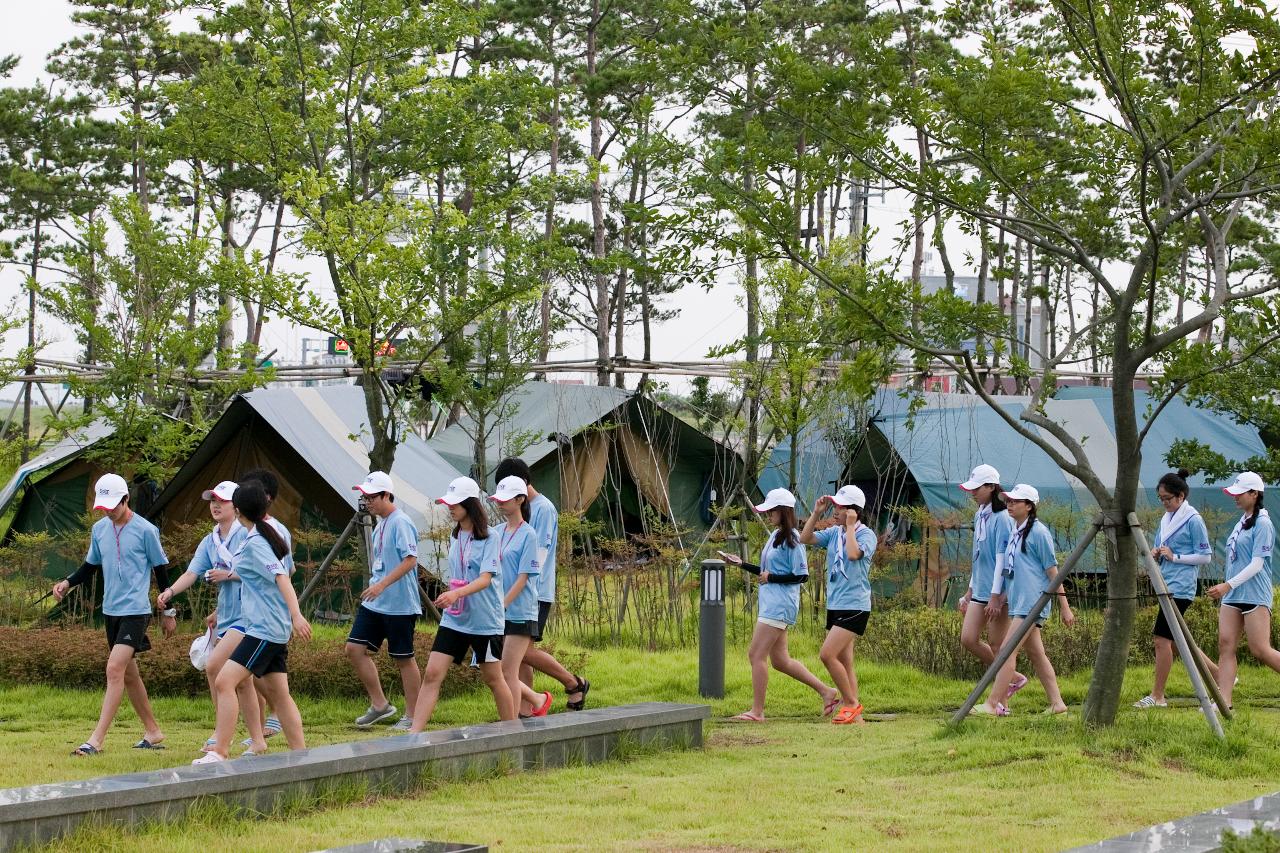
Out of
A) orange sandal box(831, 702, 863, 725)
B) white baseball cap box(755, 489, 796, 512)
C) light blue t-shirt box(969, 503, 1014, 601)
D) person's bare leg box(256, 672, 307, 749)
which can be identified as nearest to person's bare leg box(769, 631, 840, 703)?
orange sandal box(831, 702, 863, 725)

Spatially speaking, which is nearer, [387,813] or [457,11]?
[387,813]

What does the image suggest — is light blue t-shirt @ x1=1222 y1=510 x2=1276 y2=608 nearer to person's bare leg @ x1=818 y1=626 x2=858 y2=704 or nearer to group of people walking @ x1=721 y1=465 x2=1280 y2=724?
group of people walking @ x1=721 y1=465 x2=1280 y2=724

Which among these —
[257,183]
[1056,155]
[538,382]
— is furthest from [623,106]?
[1056,155]

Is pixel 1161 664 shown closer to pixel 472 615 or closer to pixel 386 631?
pixel 472 615

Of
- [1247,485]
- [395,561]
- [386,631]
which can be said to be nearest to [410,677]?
[386,631]

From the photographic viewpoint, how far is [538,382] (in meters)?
19.5

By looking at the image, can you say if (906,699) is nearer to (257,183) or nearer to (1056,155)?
(1056,155)

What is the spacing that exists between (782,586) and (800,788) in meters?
2.55

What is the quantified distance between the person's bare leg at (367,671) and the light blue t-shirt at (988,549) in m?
3.79

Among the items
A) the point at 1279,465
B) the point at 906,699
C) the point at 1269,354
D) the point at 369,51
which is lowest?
the point at 906,699

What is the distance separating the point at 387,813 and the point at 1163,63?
5.89 meters

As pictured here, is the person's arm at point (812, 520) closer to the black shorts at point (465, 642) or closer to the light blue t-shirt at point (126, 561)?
the black shorts at point (465, 642)

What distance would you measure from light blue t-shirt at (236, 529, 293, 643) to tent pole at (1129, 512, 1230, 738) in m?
4.33

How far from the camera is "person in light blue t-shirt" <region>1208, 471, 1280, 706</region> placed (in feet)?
29.5
